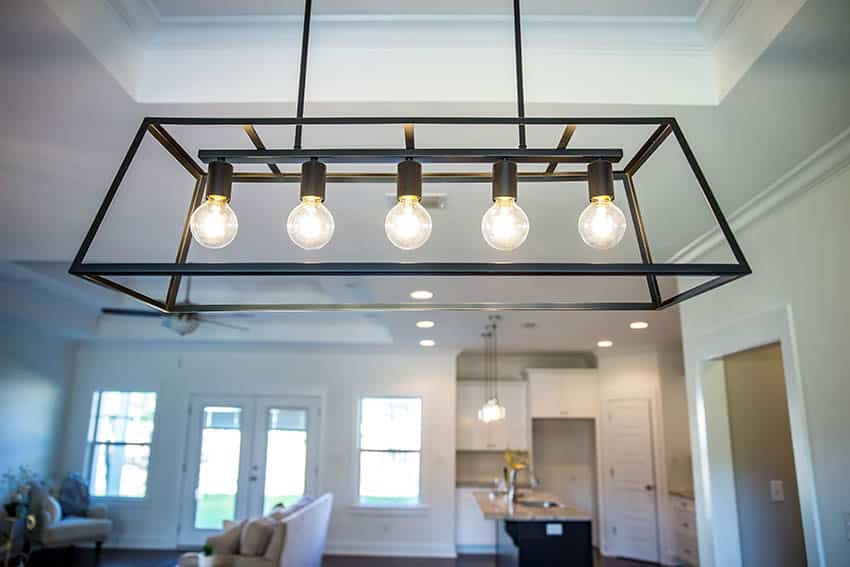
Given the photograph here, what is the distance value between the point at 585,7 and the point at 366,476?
684cm

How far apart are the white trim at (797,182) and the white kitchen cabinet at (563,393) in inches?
200

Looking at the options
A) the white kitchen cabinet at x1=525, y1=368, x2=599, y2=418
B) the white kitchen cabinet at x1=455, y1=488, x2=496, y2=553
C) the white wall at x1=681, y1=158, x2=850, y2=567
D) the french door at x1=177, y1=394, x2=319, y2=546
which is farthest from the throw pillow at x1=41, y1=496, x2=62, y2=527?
the white wall at x1=681, y1=158, x2=850, y2=567

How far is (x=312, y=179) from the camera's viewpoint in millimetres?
1268

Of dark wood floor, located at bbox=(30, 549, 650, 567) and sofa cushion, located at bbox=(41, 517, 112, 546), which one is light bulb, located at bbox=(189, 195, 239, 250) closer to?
dark wood floor, located at bbox=(30, 549, 650, 567)

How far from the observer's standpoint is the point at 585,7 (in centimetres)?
184

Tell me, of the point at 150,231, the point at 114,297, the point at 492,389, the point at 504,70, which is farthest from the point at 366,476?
the point at 504,70

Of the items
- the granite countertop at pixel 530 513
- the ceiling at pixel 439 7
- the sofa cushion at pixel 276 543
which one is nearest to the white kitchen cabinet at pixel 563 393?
the granite countertop at pixel 530 513

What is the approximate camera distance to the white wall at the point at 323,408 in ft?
24.2

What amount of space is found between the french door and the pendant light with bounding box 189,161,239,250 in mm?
6735

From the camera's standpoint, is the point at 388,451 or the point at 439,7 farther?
the point at 388,451

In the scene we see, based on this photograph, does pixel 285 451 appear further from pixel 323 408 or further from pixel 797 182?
pixel 797 182

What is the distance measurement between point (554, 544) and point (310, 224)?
168 inches

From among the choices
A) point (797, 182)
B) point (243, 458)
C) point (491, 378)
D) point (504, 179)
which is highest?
point (797, 182)

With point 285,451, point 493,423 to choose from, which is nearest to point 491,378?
A: point 493,423
